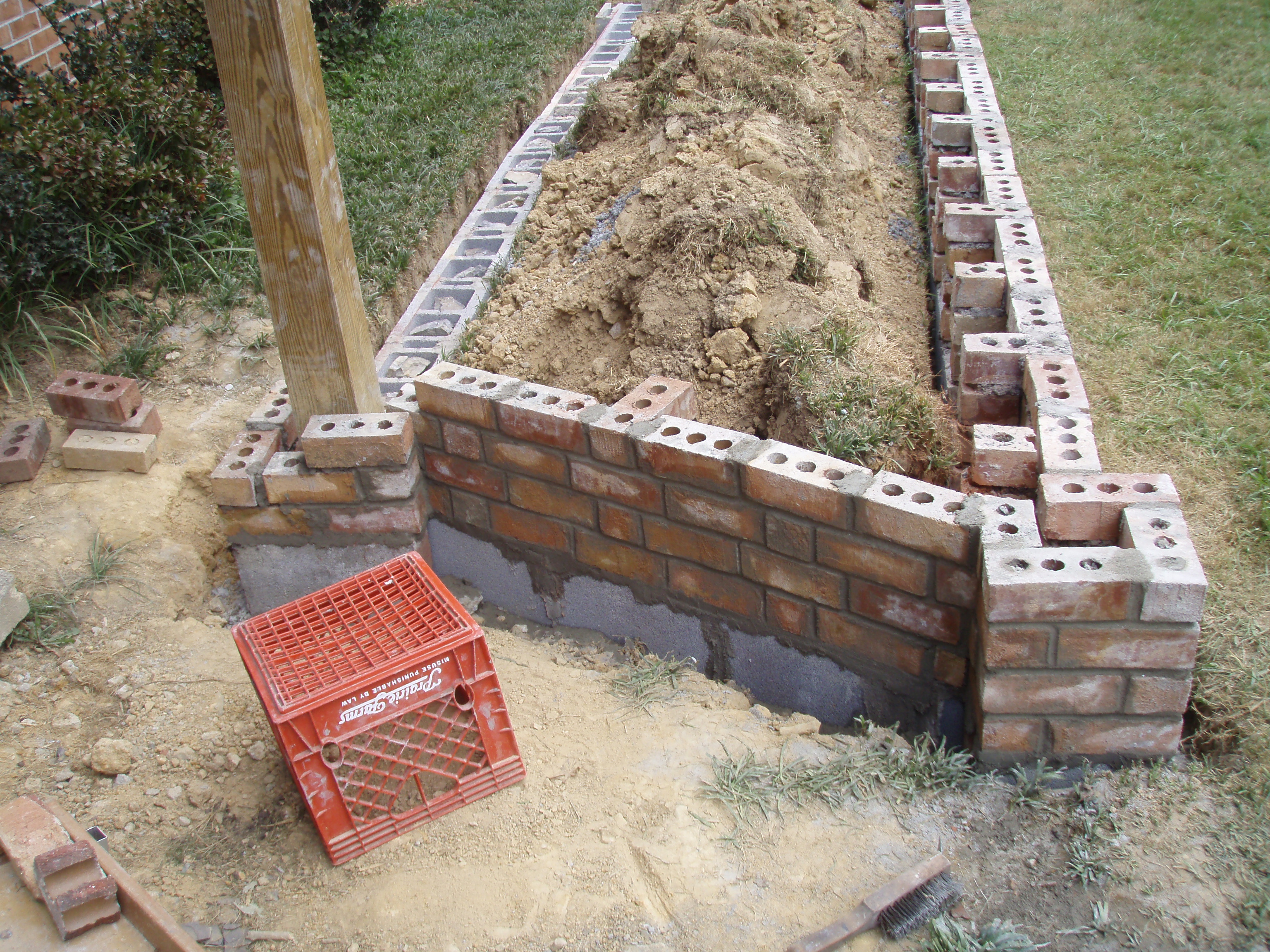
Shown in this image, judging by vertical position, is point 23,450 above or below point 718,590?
above

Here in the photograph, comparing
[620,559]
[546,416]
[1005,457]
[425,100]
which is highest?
[425,100]

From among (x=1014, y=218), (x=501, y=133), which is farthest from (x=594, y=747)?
(x=501, y=133)

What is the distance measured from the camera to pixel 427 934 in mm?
2496

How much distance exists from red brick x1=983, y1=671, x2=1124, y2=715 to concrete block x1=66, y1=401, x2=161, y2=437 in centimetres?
346

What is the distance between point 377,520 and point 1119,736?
2.53m

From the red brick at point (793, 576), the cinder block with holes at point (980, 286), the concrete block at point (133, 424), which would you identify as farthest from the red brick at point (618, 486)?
the concrete block at point (133, 424)

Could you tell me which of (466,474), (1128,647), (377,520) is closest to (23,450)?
(377,520)

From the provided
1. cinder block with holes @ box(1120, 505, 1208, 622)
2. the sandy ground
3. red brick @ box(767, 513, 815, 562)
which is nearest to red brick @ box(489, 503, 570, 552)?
the sandy ground

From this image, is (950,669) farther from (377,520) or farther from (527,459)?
(377,520)

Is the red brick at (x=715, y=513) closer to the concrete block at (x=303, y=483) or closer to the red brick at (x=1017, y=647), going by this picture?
the red brick at (x=1017, y=647)

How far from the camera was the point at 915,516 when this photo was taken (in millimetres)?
2805

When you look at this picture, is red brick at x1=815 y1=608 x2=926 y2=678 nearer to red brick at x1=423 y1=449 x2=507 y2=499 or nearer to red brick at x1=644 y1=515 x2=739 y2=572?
red brick at x1=644 y1=515 x2=739 y2=572

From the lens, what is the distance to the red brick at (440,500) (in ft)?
12.9

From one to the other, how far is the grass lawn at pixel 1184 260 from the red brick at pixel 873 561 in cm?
83
